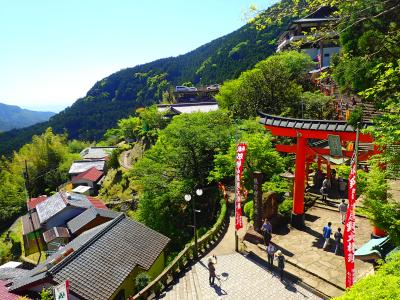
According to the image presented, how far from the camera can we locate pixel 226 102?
37.8 metres

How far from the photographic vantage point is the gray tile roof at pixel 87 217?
31.6m

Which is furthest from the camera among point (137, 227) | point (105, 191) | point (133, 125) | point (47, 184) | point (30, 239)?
point (133, 125)

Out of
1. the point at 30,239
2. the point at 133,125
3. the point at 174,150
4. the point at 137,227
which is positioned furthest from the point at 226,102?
the point at 133,125

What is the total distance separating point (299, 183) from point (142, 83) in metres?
125

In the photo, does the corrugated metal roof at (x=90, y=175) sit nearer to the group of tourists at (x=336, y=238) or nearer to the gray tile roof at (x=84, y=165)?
the gray tile roof at (x=84, y=165)

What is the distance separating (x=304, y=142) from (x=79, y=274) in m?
12.6

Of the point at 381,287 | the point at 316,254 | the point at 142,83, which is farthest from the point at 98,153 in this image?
the point at 142,83

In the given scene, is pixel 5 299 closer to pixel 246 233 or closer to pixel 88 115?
pixel 246 233

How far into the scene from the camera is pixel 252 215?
19984 mm

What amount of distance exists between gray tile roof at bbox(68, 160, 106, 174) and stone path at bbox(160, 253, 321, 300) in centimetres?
4522

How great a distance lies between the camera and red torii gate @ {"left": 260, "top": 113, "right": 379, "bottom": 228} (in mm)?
15570

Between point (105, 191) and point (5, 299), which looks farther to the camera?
point (105, 191)

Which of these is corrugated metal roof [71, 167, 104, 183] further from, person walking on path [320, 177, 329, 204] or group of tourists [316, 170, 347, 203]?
person walking on path [320, 177, 329, 204]

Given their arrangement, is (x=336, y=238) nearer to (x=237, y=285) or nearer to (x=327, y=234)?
(x=327, y=234)
